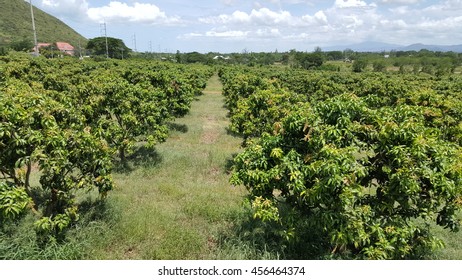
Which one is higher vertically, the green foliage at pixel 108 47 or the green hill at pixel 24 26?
the green hill at pixel 24 26

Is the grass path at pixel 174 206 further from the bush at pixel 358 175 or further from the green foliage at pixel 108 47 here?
the green foliage at pixel 108 47

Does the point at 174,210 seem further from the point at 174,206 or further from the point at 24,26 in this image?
the point at 24,26

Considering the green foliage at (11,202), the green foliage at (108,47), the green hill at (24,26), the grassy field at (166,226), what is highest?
the green hill at (24,26)

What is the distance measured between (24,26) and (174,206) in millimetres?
130830

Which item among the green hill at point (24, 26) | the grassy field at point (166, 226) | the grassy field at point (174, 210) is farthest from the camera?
the green hill at point (24, 26)

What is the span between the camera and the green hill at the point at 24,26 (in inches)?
3994

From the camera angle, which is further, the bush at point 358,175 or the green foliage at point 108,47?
the green foliage at point 108,47

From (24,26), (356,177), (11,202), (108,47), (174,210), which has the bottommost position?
(174,210)

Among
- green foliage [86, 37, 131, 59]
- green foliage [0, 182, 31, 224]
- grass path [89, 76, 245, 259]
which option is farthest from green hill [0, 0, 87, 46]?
green foliage [0, 182, 31, 224]

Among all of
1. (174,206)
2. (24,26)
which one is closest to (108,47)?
(24,26)

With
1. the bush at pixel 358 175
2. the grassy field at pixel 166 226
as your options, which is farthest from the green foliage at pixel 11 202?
the bush at pixel 358 175

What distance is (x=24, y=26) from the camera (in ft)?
357

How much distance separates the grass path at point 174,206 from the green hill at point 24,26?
10291 centimetres

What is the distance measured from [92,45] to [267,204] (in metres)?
128
